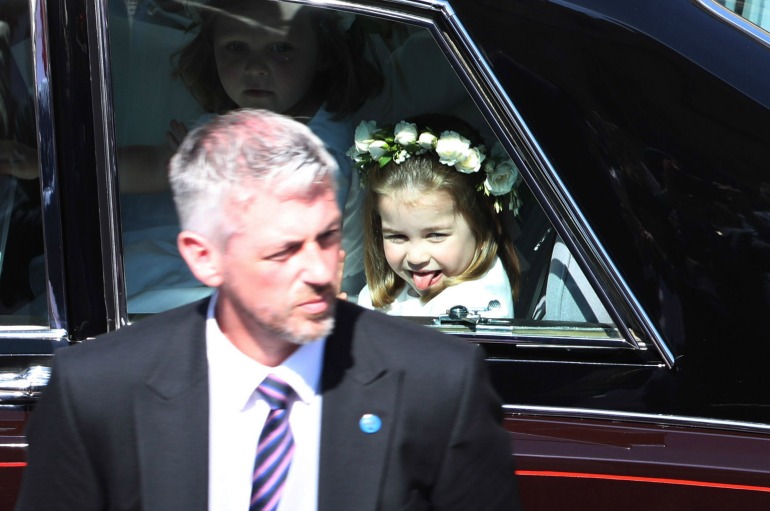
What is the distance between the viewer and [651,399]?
6.30 ft

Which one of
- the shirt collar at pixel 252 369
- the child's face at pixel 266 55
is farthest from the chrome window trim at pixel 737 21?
the shirt collar at pixel 252 369

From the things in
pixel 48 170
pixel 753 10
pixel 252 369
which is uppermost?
pixel 753 10

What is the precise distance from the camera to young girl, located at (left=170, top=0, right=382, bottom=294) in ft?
7.26

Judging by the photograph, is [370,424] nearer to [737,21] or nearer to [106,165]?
[106,165]

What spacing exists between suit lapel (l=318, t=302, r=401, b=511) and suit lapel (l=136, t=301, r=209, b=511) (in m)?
0.15

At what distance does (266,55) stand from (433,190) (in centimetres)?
42

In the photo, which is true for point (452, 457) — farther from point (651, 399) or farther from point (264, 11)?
point (264, 11)

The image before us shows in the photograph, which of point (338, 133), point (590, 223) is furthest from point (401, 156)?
point (590, 223)

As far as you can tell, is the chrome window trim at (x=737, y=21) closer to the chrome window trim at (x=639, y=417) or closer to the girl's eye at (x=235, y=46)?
the chrome window trim at (x=639, y=417)

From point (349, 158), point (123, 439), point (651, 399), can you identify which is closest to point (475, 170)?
point (349, 158)

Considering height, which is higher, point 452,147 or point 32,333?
point 452,147

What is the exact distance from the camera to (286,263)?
1.50 m

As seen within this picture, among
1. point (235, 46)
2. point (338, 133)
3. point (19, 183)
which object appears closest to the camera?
point (19, 183)

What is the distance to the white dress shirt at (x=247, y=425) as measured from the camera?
4.97ft
